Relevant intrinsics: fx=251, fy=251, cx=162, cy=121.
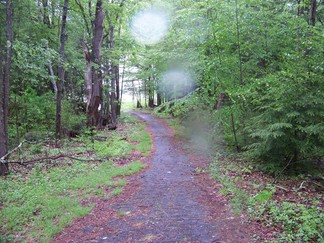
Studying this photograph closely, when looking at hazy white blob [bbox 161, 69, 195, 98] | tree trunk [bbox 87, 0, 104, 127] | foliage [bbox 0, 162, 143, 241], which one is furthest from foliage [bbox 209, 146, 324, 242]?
tree trunk [bbox 87, 0, 104, 127]

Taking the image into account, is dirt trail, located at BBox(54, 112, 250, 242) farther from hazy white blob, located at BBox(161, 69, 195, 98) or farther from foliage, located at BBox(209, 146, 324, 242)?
hazy white blob, located at BBox(161, 69, 195, 98)

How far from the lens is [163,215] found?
4.98m

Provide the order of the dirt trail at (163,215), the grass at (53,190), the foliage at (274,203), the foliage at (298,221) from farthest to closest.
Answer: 1. the grass at (53,190)
2. the dirt trail at (163,215)
3. the foliage at (274,203)
4. the foliage at (298,221)

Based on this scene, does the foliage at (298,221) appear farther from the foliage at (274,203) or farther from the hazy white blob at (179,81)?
the hazy white blob at (179,81)

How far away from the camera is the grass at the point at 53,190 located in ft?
15.5

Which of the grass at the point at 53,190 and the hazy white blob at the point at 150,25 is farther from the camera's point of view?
the hazy white blob at the point at 150,25

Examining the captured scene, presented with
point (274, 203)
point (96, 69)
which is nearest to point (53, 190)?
point (274, 203)

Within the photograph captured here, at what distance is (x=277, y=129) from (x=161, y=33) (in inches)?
610

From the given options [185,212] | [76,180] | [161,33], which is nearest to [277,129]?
[185,212]

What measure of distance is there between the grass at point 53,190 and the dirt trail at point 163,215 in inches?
14.9

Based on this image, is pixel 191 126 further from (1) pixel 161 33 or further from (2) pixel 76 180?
(1) pixel 161 33

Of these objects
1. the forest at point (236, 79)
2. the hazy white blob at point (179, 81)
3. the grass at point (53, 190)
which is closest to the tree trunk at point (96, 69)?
the forest at point (236, 79)

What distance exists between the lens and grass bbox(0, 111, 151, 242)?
473cm

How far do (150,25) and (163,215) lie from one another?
18167 millimetres
